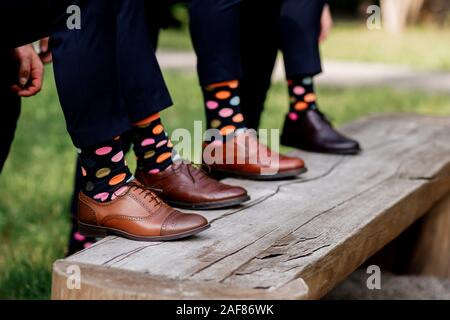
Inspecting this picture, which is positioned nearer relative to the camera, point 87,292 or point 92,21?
point 87,292

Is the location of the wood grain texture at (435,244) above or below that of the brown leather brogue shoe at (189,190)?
below

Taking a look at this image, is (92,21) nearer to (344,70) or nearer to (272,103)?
(272,103)

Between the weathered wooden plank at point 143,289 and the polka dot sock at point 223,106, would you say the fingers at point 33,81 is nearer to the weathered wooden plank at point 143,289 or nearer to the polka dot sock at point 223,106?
the polka dot sock at point 223,106

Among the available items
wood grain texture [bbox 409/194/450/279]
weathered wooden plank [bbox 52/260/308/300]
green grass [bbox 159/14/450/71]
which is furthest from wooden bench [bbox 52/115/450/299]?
green grass [bbox 159/14/450/71]

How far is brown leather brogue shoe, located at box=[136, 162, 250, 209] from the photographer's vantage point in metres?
1.67

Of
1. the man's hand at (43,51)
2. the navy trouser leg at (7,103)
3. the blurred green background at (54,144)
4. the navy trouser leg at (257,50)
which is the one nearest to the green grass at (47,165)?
the blurred green background at (54,144)

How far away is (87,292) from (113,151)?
1.07ft

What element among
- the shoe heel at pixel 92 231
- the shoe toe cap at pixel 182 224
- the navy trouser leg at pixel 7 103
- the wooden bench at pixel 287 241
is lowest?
the wooden bench at pixel 287 241

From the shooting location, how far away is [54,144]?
376cm

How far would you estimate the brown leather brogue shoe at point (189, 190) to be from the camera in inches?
65.6

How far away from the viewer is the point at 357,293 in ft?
7.77

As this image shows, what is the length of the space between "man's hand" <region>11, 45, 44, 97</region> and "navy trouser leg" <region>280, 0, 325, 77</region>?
724 mm

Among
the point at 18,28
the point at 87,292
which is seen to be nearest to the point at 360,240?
the point at 87,292

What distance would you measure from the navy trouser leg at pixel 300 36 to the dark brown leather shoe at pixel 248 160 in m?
0.35
